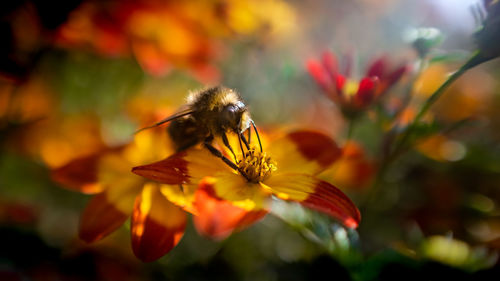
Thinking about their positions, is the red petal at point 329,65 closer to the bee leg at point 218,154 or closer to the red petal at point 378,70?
the red petal at point 378,70

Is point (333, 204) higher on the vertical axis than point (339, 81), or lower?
lower

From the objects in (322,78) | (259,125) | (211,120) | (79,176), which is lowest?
(79,176)

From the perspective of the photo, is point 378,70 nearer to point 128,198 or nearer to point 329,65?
point 329,65

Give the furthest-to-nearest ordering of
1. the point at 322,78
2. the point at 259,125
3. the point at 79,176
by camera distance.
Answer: the point at 259,125, the point at 322,78, the point at 79,176

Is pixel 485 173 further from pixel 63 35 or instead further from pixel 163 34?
pixel 63 35

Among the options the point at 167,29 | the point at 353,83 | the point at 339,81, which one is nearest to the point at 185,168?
the point at 339,81

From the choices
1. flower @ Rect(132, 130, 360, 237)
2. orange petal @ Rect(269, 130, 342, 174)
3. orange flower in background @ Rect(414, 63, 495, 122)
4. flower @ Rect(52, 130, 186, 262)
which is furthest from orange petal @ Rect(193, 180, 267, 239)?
orange flower in background @ Rect(414, 63, 495, 122)

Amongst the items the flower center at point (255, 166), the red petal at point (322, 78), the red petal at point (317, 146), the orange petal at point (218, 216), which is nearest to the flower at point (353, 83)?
the red petal at point (322, 78)
